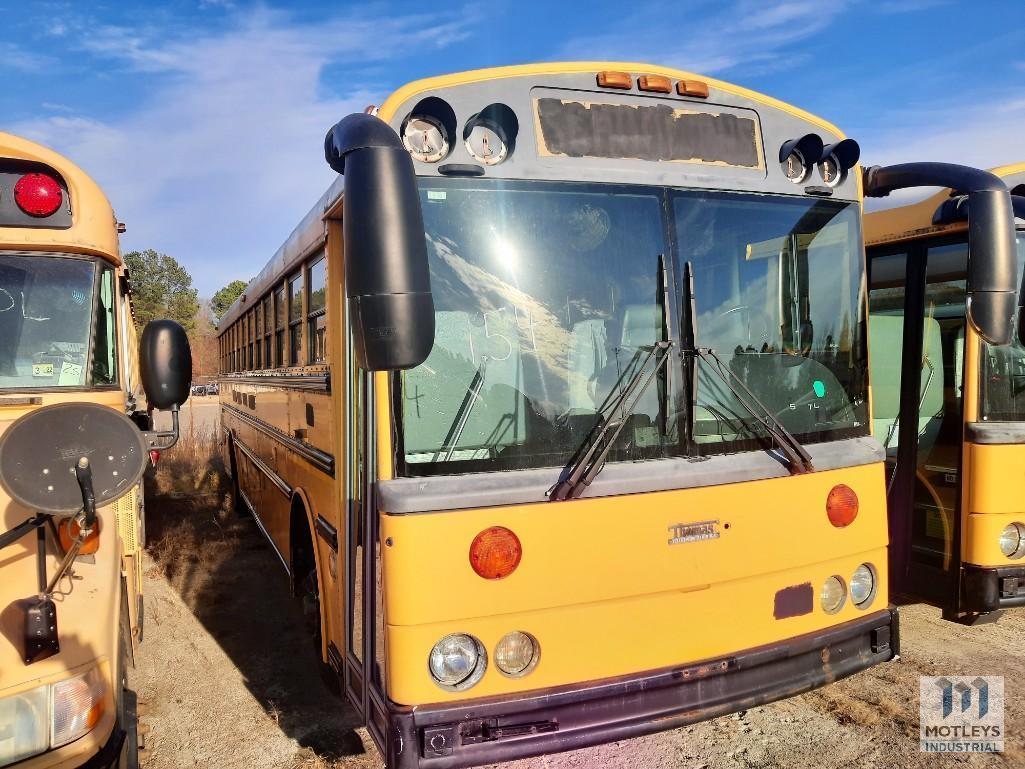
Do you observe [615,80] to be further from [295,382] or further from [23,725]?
[23,725]

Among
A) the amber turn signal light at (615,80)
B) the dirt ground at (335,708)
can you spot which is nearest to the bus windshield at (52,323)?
the dirt ground at (335,708)

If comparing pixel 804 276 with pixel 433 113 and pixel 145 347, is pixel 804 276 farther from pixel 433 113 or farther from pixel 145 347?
pixel 145 347

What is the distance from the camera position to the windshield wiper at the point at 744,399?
2.69 meters

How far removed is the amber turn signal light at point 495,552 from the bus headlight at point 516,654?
22 centimetres

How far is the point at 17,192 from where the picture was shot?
2.91 metres

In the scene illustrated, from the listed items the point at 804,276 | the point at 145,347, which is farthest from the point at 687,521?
the point at 145,347

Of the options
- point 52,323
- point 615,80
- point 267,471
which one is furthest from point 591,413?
point 267,471

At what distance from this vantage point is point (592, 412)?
259 centimetres

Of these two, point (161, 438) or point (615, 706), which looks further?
point (161, 438)

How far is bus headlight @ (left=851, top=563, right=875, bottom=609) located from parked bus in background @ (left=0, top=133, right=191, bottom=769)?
2.63m

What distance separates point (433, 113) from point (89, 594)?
1.92 m

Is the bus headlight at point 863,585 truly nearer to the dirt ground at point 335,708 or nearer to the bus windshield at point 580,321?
the bus windshield at point 580,321

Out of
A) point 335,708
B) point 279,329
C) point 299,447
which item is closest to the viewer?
point 335,708

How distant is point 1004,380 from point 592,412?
9.52ft
